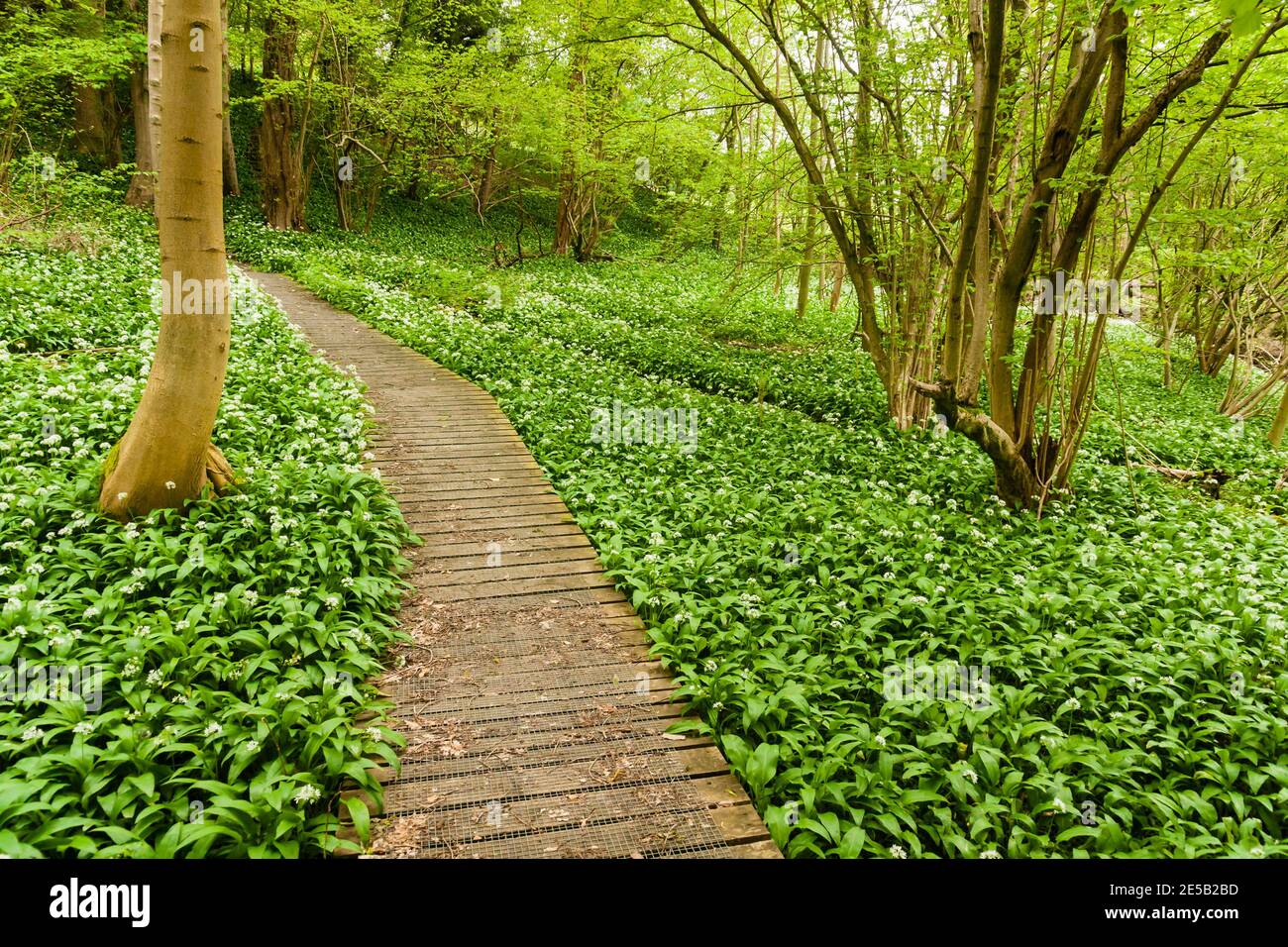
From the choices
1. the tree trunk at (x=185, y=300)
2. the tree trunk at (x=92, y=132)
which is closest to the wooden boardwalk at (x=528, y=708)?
the tree trunk at (x=185, y=300)

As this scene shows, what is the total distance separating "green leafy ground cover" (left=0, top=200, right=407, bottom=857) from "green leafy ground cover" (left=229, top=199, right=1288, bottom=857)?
2.03 metres

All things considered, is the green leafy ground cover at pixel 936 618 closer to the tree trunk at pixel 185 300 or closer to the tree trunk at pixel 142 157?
the tree trunk at pixel 185 300

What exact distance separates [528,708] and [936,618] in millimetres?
3107

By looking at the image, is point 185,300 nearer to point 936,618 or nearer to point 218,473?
point 218,473

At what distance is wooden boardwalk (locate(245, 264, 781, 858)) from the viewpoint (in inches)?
127

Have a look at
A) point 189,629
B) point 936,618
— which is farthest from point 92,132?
point 936,618

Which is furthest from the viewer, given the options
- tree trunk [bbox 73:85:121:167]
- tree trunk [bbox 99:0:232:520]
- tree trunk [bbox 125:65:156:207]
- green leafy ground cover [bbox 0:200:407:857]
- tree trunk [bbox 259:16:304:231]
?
tree trunk [bbox 73:85:121:167]

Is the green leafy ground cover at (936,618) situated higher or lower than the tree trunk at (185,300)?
lower

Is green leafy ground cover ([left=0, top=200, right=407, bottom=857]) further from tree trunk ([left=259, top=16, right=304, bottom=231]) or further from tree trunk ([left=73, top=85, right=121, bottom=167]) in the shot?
tree trunk ([left=73, top=85, right=121, bottom=167])

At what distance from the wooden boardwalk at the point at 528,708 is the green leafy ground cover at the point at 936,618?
0.90 ft

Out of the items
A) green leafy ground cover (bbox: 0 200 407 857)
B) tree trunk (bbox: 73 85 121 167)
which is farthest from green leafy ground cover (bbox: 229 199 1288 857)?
tree trunk (bbox: 73 85 121 167)

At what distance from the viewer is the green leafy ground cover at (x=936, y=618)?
356 centimetres

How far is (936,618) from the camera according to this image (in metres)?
5.11
